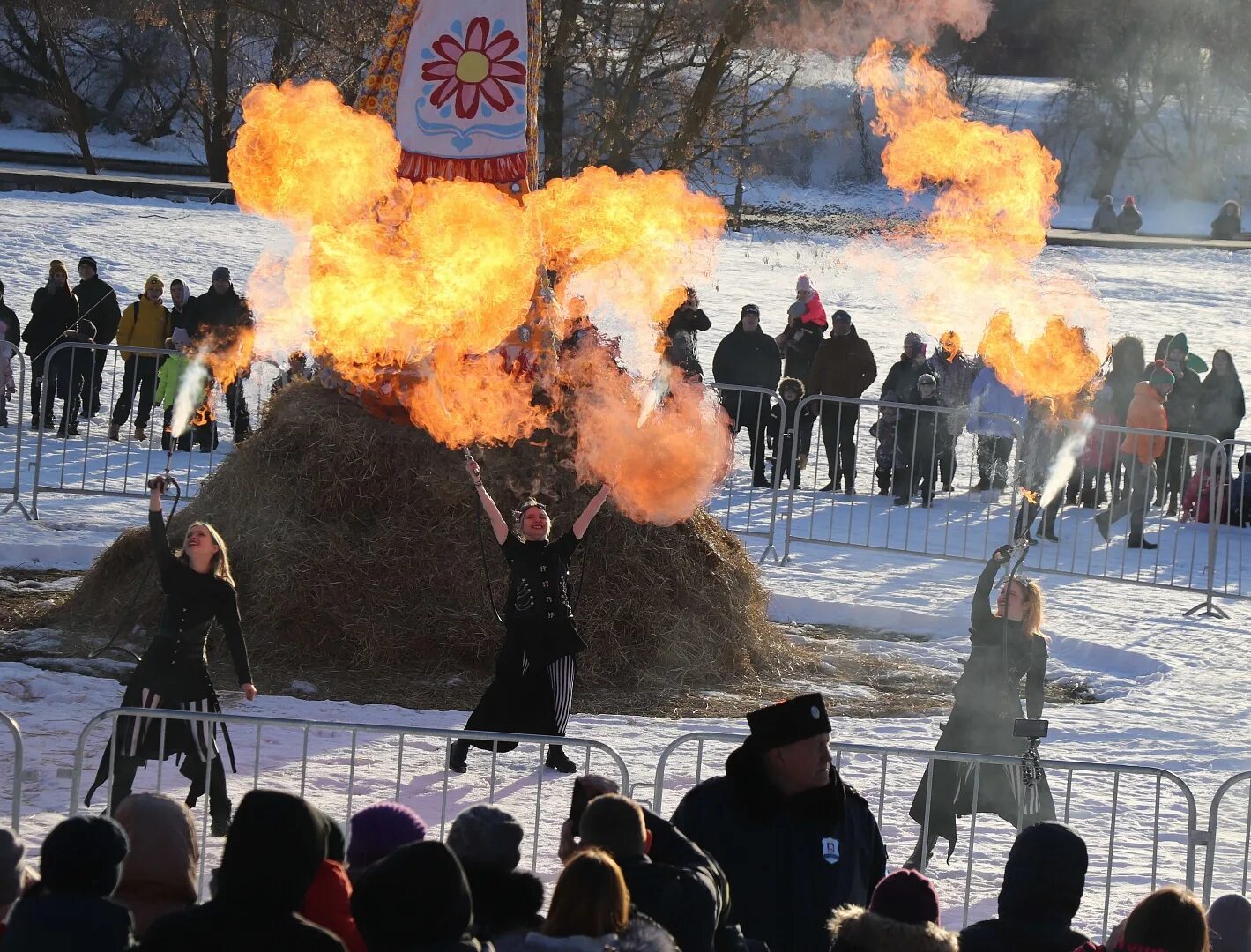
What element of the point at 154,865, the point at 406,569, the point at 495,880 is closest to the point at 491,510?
the point at 406,569

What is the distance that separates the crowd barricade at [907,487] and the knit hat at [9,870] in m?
10.5

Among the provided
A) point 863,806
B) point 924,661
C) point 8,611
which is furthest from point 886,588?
point 863,806

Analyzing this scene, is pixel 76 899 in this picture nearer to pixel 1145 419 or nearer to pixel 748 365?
pixel 1145 419

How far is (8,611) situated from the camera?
1177 centimetres

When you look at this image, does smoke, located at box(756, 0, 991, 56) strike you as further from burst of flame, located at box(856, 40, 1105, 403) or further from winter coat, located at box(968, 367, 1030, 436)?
winter coat, located at box(968, 367, 1030, 436)

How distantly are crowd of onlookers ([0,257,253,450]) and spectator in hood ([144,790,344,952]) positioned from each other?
11467 mm

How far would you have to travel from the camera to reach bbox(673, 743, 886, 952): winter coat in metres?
5.32

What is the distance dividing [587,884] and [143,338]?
13827mm

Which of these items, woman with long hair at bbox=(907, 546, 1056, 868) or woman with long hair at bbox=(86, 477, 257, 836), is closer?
woman with long hair at bbox=(86, 477, 257, 836)

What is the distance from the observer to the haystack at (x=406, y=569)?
436 inches

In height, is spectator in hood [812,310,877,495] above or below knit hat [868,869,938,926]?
above

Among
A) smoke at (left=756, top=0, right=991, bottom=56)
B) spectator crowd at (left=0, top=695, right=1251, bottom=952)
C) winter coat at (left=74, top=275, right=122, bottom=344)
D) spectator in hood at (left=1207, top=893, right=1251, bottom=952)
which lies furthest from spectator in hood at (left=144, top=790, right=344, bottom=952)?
winter coat at (left=74, top=275, right=122, bottom=344)

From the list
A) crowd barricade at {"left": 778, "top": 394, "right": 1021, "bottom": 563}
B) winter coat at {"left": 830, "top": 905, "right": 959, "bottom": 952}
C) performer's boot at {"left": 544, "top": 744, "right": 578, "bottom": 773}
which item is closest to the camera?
winter coat at {"left": 830, "top": 905, "right": 959, "bottom": 952}

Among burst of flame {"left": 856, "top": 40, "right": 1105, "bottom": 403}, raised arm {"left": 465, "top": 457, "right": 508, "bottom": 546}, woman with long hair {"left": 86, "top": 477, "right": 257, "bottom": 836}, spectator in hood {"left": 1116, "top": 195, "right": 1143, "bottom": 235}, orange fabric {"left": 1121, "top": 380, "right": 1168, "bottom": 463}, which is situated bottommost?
woman with long hair {"left": 86, "top": 477, "right": 257, "bottom": 836}
